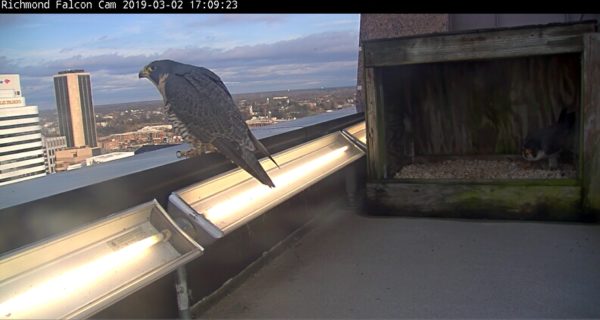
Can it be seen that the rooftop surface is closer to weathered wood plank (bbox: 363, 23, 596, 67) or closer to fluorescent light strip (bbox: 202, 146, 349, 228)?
fluorescent light strip (bbox: 202, 146, 349, 228)

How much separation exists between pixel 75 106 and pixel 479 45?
226cm

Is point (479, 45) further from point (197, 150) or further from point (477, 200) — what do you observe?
point (197, 150)

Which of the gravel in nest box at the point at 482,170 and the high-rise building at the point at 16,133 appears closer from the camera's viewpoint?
the high-rise building at the point at 16,133

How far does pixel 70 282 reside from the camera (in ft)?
3.82

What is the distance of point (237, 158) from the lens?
2037 mm

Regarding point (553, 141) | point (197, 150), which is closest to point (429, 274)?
point (197, 150)

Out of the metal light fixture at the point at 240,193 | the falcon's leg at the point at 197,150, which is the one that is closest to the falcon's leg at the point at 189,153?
the falcon's leg at the point at 197,150

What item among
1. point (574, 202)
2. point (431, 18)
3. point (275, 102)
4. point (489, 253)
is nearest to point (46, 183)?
point (275, 102)

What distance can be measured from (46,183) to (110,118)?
0.92 feet

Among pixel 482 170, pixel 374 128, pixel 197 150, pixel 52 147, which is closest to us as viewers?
pixel 52 147

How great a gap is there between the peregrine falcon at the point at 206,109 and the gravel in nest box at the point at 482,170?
1816 mm

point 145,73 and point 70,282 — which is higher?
point 145,73

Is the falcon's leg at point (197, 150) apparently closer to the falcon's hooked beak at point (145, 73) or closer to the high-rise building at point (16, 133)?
the falcon's hooked beak at point (145, 73)

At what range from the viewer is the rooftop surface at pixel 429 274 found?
204 cm
